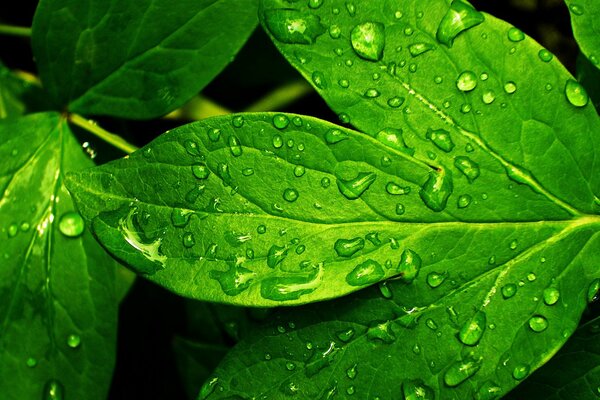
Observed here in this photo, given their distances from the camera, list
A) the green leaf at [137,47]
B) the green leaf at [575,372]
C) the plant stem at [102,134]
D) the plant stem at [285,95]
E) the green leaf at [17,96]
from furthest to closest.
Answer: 1. the plant stem at [285,95]
2. the green leaf at [17,96]
3. the plant stem at [102,134]
4. the green leaf at [137,47]
5. the green leaf at [575,372]

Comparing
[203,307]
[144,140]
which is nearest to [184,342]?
[203,307]

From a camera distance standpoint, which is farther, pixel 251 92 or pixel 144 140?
pixel 251 92

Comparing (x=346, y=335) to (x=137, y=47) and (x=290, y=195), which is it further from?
(x=137, y=47)

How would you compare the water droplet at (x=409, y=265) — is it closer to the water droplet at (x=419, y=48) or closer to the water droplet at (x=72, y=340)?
the water droplet at (x=419, y=48)

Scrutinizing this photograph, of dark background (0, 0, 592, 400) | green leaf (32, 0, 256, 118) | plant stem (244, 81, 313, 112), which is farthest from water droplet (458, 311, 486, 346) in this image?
plant stem (244, 81, 313, 112)

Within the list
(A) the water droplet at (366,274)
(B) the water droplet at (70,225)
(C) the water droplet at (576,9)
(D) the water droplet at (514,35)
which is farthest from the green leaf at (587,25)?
(B) the water droplet at (70,225)

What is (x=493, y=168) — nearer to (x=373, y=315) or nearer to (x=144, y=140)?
(x=373, y=315)
